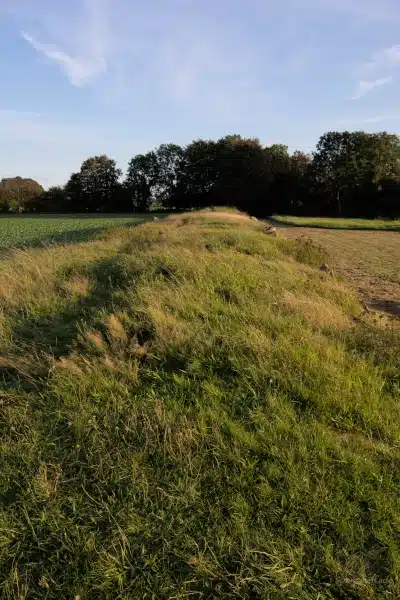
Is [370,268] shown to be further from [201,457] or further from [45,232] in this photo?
[45,232]

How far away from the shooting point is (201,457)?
10.3ft

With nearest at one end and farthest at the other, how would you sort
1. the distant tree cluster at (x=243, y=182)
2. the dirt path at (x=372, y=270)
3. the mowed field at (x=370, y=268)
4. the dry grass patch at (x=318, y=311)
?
the dry grass patch at (x=318, y=311), the dirt path at (x=372, y=270), the mowed field at (x=370, y=268), the distant tree cluster at (x=243, y=182)

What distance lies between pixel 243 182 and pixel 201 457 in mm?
62519

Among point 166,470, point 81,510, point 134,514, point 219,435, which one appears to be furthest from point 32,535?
point 219,435

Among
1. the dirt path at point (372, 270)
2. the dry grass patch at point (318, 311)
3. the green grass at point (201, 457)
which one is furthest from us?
the dirt path at point (372, 270)

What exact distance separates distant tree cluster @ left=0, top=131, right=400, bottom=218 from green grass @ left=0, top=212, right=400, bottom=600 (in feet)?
169

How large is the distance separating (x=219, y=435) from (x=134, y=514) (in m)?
0.88

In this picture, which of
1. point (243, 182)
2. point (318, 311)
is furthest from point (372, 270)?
point (243, 182)

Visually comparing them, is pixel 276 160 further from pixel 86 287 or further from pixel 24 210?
pixel 86 287

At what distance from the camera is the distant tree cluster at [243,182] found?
54.7 metres

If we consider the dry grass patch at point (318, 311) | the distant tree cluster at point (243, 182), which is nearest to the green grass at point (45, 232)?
the dry grass patch at point (318, 311)

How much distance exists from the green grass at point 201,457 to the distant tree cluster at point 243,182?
51.5 metres

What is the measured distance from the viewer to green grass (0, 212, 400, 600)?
2.37m

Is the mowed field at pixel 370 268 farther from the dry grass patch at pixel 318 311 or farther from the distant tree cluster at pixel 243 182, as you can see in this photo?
the distant tree cluster at pixel 243 182
